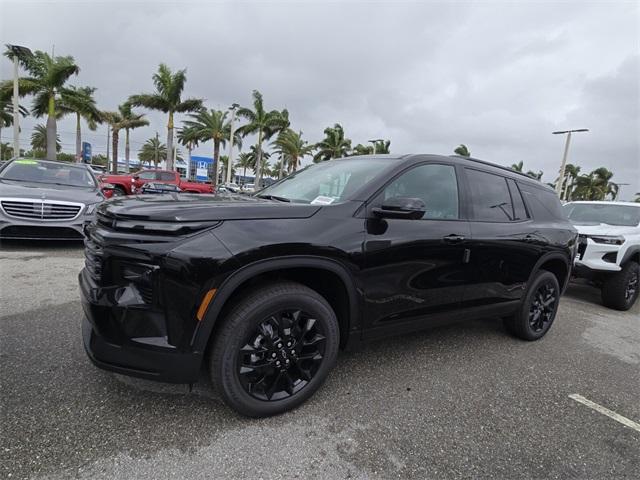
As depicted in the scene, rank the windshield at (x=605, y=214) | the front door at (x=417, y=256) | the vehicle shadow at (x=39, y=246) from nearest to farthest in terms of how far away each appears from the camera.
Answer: the front door at (x=417, y=256), the vehicle shadow at (x=39, y=246), the windshield at (x=605, y=214)

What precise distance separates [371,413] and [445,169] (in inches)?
76.4

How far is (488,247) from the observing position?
3.14 metres

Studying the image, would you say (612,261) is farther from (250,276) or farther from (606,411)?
(250,276)

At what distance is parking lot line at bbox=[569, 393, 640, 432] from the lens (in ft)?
8.52

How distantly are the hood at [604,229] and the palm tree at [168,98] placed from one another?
26282 millimetres

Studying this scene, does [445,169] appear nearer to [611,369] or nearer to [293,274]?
[293,274]

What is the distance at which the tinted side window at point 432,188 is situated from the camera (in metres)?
2.78

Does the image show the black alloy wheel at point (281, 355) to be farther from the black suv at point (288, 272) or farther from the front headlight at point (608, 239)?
the front headlight at point (608, 239)

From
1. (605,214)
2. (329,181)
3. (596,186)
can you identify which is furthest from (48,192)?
(596,186)

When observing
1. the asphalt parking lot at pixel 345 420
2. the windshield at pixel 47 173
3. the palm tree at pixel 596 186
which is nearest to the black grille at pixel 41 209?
the windshield at pixel 47 173

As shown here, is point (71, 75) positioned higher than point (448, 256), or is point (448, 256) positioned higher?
point (71, 75)

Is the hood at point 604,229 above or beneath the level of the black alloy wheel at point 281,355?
above

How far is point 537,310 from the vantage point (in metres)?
3.92

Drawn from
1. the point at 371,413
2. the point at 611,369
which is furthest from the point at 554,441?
the point at 611,369
